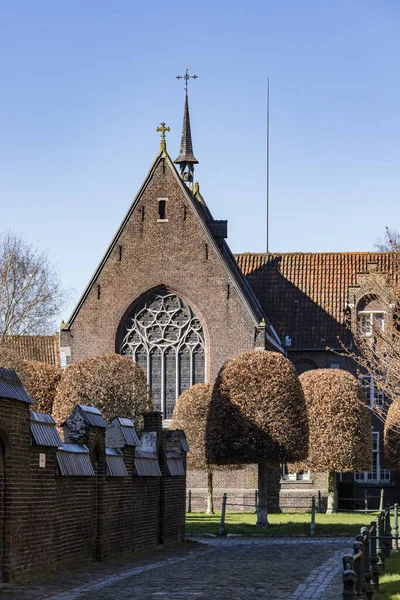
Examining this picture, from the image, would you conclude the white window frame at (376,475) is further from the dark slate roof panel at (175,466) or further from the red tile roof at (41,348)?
the dark slate roof panel at (175,466)

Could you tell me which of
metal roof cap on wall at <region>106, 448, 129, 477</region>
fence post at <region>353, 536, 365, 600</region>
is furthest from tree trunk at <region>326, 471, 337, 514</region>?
fence post at <region>353, 536, 365, 600</region>

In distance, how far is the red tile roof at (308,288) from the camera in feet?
190

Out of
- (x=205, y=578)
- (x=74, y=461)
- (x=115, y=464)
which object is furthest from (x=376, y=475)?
(x=205, y=578)

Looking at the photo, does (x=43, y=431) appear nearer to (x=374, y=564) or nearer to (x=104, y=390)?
(x=374, y=564)

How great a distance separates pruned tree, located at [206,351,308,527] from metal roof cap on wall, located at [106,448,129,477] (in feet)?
53.7

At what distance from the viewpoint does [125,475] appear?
22.5 m

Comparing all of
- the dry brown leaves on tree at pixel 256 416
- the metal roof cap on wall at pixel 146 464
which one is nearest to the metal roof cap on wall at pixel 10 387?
the metal roof cap on wall at pixel 146 464

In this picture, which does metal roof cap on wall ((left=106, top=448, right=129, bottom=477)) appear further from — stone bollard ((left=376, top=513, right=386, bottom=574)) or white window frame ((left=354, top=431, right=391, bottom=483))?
white window frame ((left=354, top=431, right=391, bottom=483))

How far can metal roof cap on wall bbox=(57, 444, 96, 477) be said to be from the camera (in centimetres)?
1848

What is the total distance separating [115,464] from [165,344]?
31.5 m

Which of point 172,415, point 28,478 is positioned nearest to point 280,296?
point 172,415

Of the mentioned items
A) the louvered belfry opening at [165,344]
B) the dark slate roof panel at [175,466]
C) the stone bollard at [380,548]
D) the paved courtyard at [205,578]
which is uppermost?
the louvered belfry opening at [165,344]

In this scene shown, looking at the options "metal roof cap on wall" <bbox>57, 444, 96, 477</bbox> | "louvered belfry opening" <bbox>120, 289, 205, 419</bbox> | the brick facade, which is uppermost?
the brick facade

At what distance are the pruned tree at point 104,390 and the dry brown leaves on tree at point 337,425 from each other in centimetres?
685
